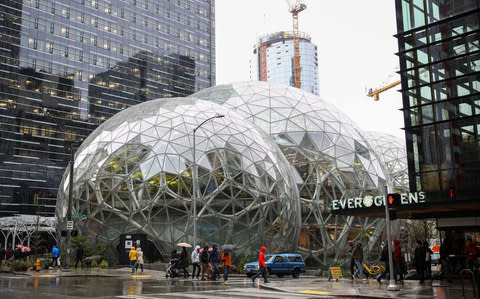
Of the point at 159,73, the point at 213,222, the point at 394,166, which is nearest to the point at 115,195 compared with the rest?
the point at 213,222

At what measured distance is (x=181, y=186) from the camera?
104ft

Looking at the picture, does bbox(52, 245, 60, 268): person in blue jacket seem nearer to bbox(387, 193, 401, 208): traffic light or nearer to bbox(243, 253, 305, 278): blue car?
bbox(243, 253, 305, 278): blue car

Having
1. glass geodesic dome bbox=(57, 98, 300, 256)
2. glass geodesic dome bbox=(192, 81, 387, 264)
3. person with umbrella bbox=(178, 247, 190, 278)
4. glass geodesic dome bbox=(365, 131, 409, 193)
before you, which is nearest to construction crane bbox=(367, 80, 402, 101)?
glass geodesic dome bbox=(365, 131, 409, 193)

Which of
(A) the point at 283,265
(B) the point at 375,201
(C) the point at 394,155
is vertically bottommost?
(A) the point at 283,265

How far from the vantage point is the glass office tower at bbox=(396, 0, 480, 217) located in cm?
2359

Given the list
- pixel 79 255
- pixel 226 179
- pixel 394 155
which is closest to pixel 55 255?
pixel 79 255

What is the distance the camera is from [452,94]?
80.6 feet

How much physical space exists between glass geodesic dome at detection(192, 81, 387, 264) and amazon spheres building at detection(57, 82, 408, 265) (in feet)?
0.29

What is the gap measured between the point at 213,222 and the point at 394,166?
32.8 m

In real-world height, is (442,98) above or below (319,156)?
above

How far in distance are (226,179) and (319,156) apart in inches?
426

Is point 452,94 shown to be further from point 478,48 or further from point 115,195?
point 115,195

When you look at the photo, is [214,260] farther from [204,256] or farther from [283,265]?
[283,265]

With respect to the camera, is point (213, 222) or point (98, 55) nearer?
point (213, 222)
